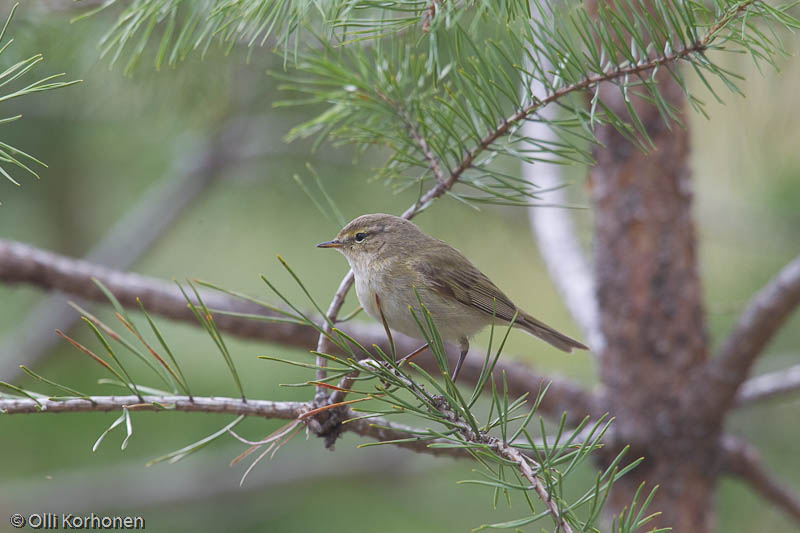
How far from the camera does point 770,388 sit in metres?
2.43

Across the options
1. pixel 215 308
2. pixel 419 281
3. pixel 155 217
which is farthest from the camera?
pixel 155 217

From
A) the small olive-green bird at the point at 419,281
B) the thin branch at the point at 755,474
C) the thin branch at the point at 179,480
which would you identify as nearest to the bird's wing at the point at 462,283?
the small olive-green bird at the point at 419,281

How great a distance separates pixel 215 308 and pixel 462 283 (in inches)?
31.0

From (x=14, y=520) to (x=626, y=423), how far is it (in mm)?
1734

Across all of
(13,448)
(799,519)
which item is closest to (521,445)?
(799,519)

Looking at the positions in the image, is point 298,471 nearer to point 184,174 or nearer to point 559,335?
point 559,335

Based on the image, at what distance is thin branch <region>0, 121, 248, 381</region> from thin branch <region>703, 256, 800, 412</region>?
244 cm

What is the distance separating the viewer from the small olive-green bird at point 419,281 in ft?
6.66

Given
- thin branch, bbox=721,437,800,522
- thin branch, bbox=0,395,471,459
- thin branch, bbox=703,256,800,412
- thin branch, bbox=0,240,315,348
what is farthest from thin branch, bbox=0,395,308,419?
thin branch, bbox=721,437,800,522

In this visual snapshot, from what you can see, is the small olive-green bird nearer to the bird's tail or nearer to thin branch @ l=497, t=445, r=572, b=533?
the bird's tail

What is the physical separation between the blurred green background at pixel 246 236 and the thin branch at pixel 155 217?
0.25 feet

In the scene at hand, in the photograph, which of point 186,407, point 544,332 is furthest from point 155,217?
point 186,407

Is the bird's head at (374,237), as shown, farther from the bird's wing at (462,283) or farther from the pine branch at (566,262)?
the pine branch at (566,262)

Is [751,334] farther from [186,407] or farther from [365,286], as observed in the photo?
[186,407]
